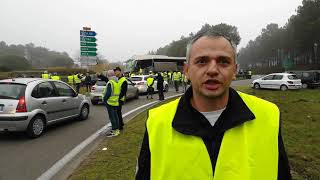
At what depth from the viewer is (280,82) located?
27.9 meters

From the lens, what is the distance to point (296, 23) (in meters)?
65.0

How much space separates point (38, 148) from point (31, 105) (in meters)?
1.53

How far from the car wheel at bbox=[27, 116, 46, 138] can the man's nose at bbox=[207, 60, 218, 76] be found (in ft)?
25.8

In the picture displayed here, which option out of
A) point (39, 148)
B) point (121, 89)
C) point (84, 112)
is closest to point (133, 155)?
point (39, 148)

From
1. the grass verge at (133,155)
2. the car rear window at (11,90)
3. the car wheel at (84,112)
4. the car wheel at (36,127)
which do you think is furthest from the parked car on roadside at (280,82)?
the car rear window at (11,90)

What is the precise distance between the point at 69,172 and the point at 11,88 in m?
4.12

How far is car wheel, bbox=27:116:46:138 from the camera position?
8.88m

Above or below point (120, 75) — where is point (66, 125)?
below

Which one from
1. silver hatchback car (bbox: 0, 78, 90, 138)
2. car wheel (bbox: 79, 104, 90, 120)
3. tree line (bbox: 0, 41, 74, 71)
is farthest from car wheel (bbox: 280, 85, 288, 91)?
tree line (bbox: 0, 41, 74, 71)

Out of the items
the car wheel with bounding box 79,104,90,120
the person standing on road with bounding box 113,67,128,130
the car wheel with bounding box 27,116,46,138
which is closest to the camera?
the car wheel with bounding box 27,116,46,138

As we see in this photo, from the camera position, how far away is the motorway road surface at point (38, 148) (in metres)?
6.23

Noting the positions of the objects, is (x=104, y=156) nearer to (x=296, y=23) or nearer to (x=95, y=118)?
(x=95, y=118)

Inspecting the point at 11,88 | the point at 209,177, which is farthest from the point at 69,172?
the point at 209,177

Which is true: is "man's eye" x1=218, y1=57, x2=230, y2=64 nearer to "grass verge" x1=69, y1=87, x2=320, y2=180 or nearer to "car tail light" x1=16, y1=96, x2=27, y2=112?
"grass verge" x1=69, y1=87, x2=320, y2=180
